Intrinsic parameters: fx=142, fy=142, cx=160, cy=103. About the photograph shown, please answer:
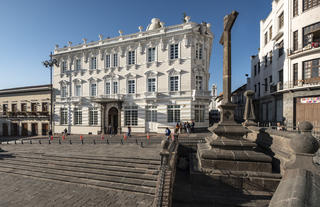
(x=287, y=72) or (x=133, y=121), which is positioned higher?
(x=287, y=72)

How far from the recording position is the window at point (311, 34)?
1456 cm

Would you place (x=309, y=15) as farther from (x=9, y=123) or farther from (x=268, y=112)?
(x=9, y=123)

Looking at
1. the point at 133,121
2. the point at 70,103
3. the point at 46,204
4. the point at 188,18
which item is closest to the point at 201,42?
the point at 188,18

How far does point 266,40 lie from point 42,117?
4079 cm

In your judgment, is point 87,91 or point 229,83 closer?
point 229,83

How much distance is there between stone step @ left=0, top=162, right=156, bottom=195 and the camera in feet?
21.8

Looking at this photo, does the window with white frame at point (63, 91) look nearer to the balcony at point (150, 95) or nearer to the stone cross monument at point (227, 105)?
the balcony at point (150, 95)

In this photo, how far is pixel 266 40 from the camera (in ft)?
74.7

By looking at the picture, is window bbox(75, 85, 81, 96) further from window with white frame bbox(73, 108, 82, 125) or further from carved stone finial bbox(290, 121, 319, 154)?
carved stone finial bbox(290, 121, 319, 154)

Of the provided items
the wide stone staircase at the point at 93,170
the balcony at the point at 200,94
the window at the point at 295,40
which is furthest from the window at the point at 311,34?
the wide stone staircase at the point at 93,170

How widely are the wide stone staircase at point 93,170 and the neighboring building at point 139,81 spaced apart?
34.8ft

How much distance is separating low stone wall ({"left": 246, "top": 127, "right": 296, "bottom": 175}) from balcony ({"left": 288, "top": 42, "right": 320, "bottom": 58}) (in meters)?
13.2

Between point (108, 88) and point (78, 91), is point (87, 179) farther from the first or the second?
point (78, 91)

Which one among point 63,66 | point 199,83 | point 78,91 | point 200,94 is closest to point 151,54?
point 199,83
